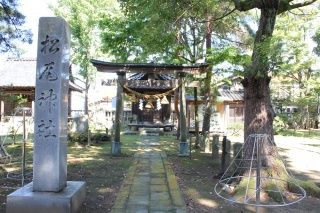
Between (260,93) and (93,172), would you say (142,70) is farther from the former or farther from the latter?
(260,93)

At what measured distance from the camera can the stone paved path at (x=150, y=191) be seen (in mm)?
6805

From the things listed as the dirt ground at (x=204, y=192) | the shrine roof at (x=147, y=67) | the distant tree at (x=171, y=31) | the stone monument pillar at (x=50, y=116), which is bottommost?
the dirt ground at (x=204, y=192)

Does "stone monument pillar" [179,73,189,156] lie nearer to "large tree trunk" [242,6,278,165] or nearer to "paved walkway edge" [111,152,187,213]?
"paved walkway edge" [111,152,187,213]

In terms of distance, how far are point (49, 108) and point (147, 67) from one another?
9061 mm

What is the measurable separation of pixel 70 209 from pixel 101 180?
3.44 metres

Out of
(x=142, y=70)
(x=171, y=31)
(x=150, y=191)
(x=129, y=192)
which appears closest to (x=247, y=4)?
(x=171, y=31)

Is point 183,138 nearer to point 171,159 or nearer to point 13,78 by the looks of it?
point 171,159

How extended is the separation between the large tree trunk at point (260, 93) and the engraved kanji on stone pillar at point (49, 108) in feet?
13.5

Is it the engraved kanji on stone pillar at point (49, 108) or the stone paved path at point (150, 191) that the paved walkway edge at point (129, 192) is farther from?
the engraved kanji on stone pillar at point (49, 108)

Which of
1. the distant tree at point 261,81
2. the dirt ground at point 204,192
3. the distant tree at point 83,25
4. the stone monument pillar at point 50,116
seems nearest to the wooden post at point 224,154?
the dirt ground at point 204,192

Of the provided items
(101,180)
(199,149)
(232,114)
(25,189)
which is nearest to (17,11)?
(101,180)

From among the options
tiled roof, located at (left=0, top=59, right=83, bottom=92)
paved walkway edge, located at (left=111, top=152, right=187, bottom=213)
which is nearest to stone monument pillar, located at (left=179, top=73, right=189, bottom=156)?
paved walkway edge, located at (left=111, top=152, right=187, bottom=213)

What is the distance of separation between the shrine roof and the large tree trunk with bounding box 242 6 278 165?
253 inches

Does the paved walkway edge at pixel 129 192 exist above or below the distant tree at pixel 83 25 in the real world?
below
